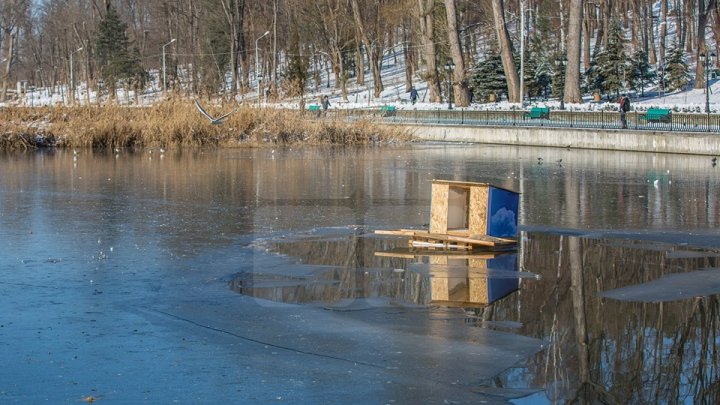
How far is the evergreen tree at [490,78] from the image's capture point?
64.2m

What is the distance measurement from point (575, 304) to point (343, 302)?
2.35 meters

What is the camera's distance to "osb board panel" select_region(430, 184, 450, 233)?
13852mm

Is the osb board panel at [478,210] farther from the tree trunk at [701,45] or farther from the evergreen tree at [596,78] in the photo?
the evergreen tree at [596,78]

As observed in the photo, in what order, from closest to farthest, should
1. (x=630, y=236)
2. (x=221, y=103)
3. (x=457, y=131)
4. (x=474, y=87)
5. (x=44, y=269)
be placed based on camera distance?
(x=44, y=269), (x=630, y=236), (x=221, y=103), (x=457, y=131), (x=474, y=87)

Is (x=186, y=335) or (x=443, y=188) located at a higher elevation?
(x=443, y=188)

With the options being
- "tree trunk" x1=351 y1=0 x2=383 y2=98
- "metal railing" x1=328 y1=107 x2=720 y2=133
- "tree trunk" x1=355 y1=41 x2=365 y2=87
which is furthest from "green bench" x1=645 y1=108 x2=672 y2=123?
"tree trunk" x1=355 y1=41 x2=365 y2=87

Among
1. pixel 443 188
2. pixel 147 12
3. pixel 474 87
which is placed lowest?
pixel 443 188

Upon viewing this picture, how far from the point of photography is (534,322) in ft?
31.3

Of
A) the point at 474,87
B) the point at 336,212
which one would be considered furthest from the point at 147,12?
the point at 336,212

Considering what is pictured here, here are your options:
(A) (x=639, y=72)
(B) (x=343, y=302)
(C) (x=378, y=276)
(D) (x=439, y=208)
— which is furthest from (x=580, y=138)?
(A) (x=639, y=72)

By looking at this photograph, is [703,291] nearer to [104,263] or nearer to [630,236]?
[630,236]

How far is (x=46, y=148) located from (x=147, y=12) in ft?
270

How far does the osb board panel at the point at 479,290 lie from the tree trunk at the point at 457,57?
4157 cm

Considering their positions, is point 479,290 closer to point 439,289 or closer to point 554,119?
point 439,289
